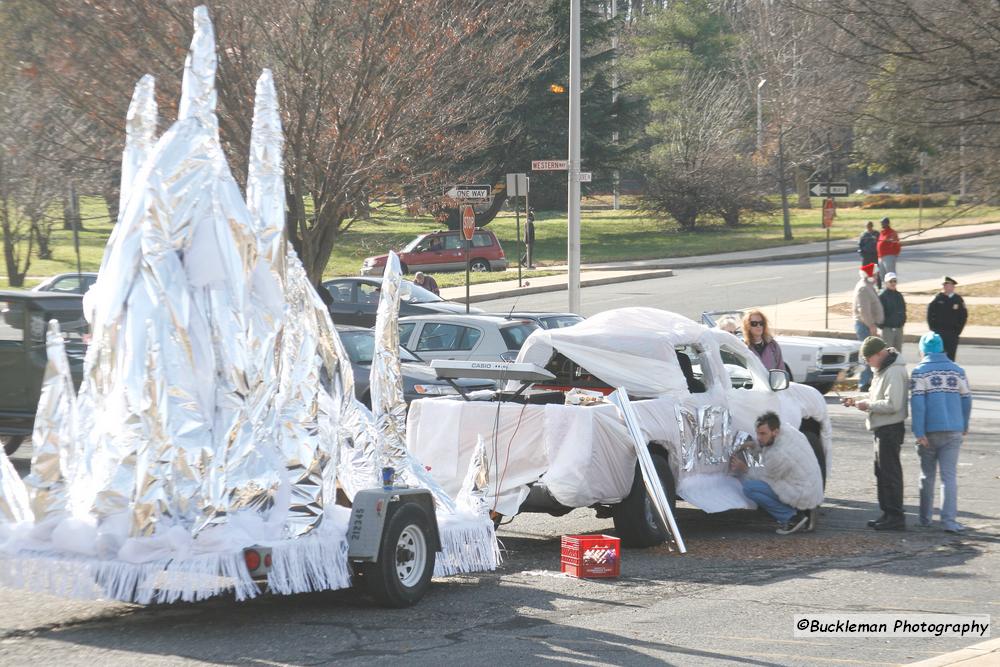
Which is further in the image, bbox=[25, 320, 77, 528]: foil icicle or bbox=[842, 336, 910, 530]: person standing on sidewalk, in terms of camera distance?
bbox=[842, 336, 910, 530]: person standing on sidewalk

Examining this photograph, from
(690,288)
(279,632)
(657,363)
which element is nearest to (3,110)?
(690,288)

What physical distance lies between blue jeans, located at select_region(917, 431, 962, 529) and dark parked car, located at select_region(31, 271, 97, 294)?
1818cm

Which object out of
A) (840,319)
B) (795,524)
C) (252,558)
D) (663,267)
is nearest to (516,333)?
(795,524)

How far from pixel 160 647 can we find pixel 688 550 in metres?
4.82

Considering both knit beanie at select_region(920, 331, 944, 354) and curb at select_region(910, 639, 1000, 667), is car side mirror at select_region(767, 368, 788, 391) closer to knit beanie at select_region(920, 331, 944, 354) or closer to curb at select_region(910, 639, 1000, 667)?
knit beanie at select_region(920, 331, 944, 354)

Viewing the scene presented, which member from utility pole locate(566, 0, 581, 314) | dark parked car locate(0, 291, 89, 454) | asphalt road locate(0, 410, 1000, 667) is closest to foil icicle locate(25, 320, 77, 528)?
asphalt road locate(0, 410, 1000, 667)

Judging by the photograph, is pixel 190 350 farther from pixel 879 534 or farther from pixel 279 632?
pixel 879 534

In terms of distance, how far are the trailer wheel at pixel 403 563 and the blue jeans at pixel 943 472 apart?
5032 mm

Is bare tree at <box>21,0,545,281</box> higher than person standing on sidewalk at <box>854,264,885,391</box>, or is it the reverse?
bare tree at <box>21,0,545,281</box>

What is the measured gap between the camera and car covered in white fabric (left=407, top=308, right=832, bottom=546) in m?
10.4

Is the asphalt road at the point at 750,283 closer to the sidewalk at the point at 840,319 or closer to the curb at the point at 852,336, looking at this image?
the sidewalk at the point at 840,319

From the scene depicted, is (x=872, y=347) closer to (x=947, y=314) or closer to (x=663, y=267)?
(x=947, y=314)

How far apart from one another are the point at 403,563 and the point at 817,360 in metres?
13.4

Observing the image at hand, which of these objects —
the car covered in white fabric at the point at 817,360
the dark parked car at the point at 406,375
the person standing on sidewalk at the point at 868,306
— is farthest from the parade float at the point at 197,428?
the person standing on sidewalk at the point at 868,306
